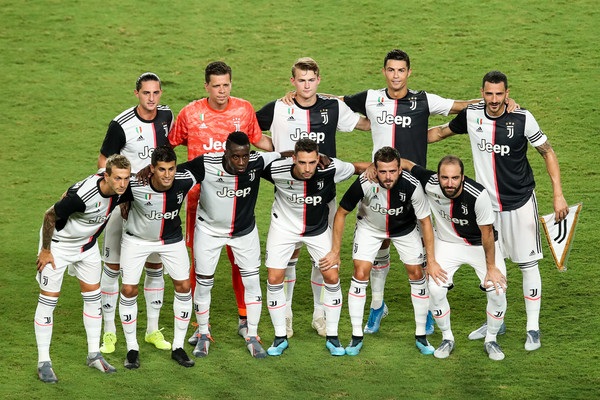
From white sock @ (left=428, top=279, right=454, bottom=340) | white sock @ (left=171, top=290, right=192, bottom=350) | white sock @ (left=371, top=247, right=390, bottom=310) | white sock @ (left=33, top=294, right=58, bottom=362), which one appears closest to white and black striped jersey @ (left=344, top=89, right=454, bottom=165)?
white sock @ (left=371, top=247, right=390, bottom=310)

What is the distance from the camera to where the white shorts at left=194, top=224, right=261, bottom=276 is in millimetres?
9523

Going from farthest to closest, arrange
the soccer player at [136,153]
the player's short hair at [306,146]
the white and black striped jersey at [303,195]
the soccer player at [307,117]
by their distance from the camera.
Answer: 1. the soccer player at [307,117]
2. the soccer player at [136,153]
3. the white and black striped jersey at [303,195]
4. the player's short hair at [306,146]

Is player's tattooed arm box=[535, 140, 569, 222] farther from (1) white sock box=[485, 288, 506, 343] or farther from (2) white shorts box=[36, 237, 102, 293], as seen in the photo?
(2) white shorts box=[36, 237, 102, 293]

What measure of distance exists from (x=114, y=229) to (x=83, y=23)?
7.05 m

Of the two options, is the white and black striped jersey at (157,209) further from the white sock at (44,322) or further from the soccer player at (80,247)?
the white sock at (44,322)

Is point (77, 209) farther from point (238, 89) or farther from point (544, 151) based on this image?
point (238, 89)

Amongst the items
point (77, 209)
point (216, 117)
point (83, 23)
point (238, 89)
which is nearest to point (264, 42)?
point (238, 89)

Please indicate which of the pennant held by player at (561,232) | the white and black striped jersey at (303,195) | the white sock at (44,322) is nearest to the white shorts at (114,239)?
the white sock at (44,322)

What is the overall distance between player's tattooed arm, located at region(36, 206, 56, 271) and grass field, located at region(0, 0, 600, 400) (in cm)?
88

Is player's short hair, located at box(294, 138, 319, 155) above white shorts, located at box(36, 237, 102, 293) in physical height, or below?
above

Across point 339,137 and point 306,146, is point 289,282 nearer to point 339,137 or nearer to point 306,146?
point 306,146

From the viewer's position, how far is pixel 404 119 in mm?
9758

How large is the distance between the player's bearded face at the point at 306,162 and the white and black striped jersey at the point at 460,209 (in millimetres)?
855

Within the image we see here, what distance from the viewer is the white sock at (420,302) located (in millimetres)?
9617
